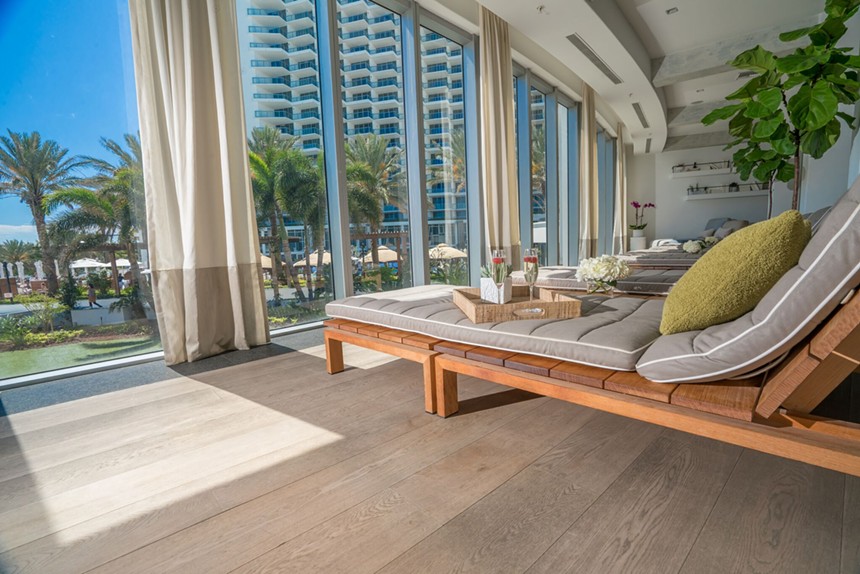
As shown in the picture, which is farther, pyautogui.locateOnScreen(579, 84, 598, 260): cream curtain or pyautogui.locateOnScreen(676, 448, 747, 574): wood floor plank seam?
pyautogui.locateOnScreen(579, 84, 598, 260): cream curtain

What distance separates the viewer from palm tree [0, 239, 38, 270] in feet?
7.70

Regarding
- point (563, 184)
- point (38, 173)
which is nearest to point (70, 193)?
point (38, 173)

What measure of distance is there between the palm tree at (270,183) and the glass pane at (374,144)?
1.95ft

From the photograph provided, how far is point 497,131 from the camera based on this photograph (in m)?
4.89

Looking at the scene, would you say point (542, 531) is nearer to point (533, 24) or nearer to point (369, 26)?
point (369, 26)

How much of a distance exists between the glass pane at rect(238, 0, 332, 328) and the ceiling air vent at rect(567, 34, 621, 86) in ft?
9.56

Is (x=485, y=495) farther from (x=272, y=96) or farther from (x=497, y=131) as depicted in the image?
(x=497, y=131)

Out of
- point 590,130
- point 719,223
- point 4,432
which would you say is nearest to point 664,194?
point 719,223

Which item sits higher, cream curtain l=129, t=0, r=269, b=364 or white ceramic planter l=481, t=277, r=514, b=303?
cream curtain l=129, t=0, r=269, b=364

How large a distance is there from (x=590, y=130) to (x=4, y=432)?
7.85 m

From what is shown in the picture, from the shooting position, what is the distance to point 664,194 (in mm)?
10719

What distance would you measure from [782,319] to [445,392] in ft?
3.68

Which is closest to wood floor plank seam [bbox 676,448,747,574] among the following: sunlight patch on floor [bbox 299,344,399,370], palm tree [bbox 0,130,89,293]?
Result: sunlight patch on floor [bbox 299,344,399,370]

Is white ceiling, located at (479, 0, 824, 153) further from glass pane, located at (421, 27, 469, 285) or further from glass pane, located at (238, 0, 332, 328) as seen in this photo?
glass pane, located at (238, 0, 332, 328)
